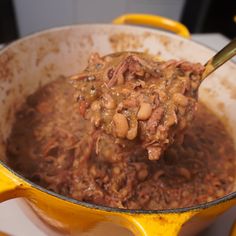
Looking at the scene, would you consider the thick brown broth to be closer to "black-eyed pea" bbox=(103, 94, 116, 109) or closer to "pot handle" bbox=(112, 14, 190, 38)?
"black-eyed pea" bbox=(103, 94, 116, 109)

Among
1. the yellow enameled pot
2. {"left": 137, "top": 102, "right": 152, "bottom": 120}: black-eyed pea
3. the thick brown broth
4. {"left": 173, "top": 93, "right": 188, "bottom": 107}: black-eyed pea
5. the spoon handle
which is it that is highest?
the spoon handle

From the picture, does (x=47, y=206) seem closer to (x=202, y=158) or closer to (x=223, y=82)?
(x=202, y=158)

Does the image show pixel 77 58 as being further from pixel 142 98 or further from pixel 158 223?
pixel 158 223

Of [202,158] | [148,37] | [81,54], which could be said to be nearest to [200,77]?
[202,158]

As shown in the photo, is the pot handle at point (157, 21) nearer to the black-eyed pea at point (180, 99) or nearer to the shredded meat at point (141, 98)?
the shredded meat at point (141, 98)

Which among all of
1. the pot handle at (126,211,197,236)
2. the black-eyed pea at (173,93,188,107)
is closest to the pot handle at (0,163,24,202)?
the pot handle at (126,211,197,236)
